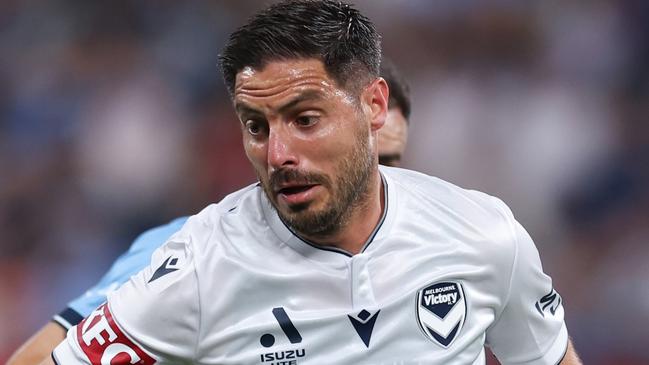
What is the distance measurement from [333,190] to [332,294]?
0.86 feet

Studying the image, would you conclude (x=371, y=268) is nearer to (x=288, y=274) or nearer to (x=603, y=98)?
(x=288, y=274)

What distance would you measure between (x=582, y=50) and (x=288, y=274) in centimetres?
499

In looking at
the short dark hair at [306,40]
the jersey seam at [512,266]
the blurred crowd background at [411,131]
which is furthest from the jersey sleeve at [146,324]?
the blurred crowd background at [411,131]

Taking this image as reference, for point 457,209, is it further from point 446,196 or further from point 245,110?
point 245,110

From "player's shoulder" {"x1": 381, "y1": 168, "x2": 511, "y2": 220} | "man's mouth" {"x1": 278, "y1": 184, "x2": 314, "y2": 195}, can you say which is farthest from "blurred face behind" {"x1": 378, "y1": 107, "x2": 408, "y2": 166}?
"man's mouth" {"x1": 278, "y1": 184, "x2": 314, "y2": 195}

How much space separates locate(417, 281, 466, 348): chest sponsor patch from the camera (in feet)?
7.90

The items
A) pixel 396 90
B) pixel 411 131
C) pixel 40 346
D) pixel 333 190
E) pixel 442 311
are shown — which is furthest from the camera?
pixel 411 131

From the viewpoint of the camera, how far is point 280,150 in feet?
7.32

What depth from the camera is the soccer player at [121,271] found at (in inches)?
128

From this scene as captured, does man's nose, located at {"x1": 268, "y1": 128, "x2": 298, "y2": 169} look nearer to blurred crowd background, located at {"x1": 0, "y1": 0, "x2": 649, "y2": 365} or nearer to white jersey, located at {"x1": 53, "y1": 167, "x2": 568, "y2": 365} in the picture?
white jersey, located at {"x1": 53, "y1": 167, "x2": 568, "y2": 365}

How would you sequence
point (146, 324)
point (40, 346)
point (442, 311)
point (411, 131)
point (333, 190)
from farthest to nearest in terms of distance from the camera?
point (411, 131)
point (40, 346)
point (442, 311)
point (333, 190)
point (146, 324)

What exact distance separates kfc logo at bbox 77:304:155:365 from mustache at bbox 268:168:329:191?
49 centimetres

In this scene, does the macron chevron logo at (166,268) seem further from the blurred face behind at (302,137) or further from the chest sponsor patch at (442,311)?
the chest sponsor patch at (442,311)

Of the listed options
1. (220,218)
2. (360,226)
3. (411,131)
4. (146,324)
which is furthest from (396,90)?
(411,131)
